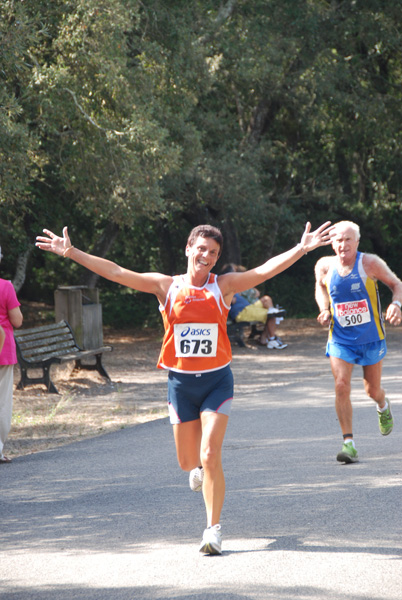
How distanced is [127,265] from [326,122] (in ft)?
22.5

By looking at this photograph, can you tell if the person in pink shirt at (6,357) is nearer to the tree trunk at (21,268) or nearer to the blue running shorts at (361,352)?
the blue running shorts at (361,352)

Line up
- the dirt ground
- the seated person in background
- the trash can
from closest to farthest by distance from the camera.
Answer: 1. the dirt ground
2. the trash can
3. the seated person in background

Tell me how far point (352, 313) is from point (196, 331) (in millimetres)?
2421

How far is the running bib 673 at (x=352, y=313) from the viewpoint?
22.9ft

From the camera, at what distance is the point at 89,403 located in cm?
1087

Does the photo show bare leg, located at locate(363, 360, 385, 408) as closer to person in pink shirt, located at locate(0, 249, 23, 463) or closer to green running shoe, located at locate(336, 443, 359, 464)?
green running shoe, located at locate(336, 443, 359, 464)

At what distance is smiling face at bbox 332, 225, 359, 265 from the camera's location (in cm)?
686

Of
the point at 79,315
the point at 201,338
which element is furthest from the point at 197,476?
the point at 79,315

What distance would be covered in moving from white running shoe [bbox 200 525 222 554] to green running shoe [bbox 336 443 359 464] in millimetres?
2361

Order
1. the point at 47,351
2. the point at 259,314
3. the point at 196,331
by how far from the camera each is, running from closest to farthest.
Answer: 1. the point at 196,331
2. the point at 47,351
3. the point at 259,314

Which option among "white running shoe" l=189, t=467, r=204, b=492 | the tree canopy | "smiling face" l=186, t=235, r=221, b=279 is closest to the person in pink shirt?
"white running shoe" l=189, t=467, r=204, b=492

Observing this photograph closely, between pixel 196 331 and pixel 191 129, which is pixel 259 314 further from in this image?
pixel 196 331

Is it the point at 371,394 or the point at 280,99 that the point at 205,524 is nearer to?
the point at 371,394

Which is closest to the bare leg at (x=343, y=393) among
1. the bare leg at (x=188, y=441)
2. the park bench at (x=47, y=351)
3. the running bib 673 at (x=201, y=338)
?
the bare leg at (x=188, y=441)
